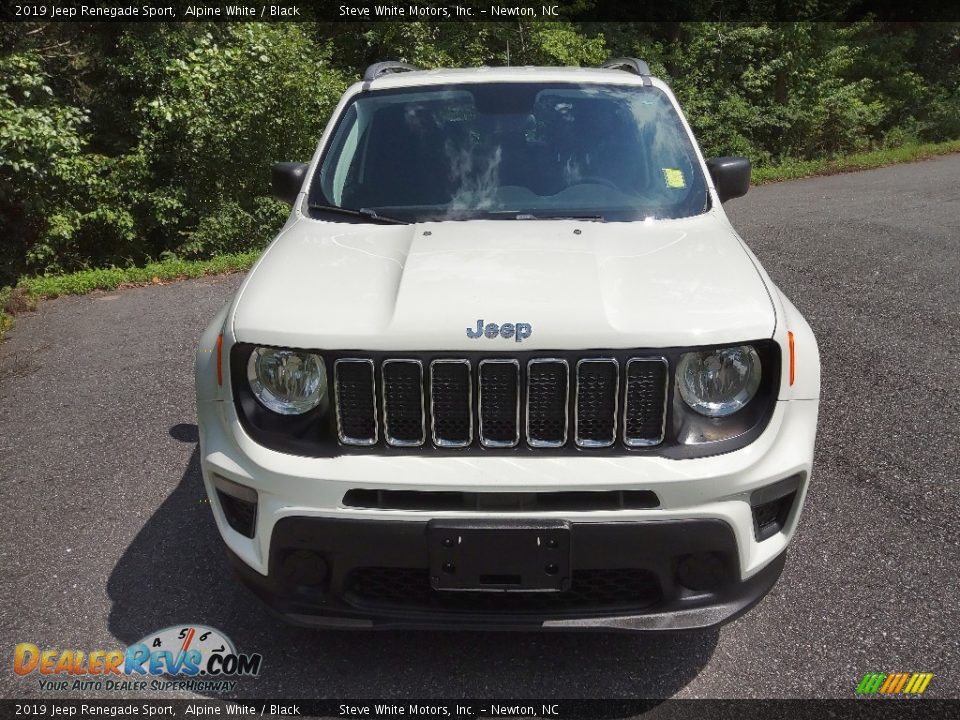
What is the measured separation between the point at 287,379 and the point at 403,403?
0.37 m

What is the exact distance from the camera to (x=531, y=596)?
264 cm

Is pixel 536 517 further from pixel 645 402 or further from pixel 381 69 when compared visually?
pixel 381 69

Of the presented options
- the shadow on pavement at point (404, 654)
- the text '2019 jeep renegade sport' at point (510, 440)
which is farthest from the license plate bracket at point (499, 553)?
the shadow on pavement at point (404, 654)

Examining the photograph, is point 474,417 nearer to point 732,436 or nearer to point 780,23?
point 732,436

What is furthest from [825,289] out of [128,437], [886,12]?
[886,12]

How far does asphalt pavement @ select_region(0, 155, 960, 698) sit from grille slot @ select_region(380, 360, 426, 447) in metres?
0.90

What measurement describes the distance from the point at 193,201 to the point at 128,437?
906cm

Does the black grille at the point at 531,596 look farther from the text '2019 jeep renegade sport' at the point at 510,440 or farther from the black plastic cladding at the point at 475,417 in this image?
the black plastic cladding at the point at 475,417

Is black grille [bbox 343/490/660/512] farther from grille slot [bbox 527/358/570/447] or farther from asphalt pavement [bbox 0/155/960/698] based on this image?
asphalt pavement [bbox 0/155/960/698]

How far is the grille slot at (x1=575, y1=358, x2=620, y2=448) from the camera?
2529mm

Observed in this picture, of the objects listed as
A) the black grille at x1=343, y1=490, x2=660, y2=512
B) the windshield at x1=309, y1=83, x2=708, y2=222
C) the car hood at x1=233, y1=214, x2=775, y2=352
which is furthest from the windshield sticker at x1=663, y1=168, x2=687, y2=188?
the black grille at x1=343, y1=490, x2=660, y2=512

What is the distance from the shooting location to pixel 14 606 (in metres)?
3.37

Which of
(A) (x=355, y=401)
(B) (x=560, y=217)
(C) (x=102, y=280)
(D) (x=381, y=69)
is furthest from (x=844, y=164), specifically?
(A) (x=355, y=401)

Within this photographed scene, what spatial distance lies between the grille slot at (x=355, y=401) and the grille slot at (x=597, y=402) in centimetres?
61
